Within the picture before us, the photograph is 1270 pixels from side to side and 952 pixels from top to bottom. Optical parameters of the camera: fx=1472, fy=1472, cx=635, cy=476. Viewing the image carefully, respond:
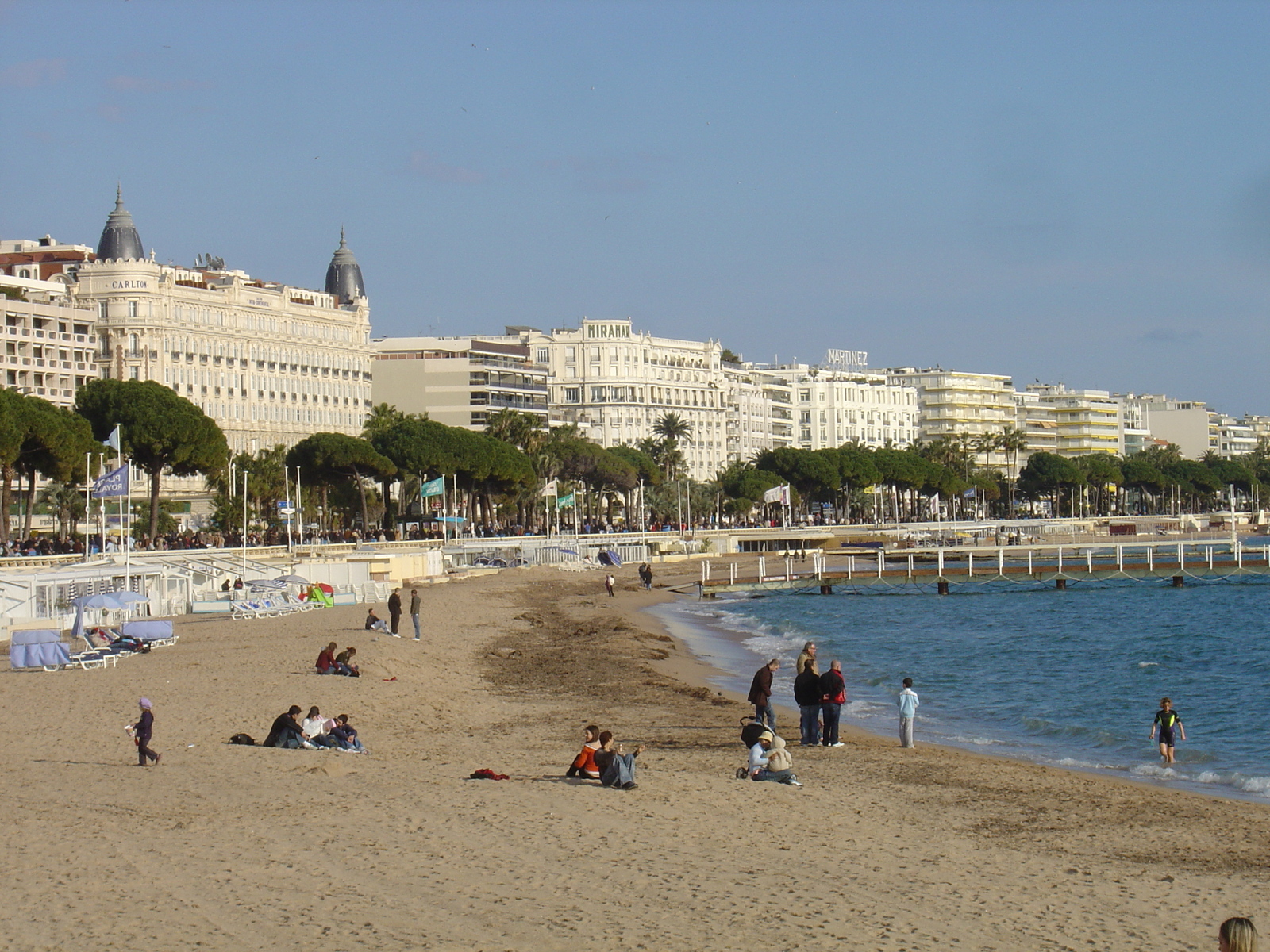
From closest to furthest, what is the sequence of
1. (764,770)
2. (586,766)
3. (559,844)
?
(559,844) → (586,766) → (764,770)

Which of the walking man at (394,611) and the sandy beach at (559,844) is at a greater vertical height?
the walking man at (394,611)

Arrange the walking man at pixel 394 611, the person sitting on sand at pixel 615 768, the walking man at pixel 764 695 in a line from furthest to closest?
the walking man at pixel 394 611 → the walking man at pixel 764 695 → the person sitting on sand at pixel 615 768

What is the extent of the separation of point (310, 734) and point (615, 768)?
5357 millimetres

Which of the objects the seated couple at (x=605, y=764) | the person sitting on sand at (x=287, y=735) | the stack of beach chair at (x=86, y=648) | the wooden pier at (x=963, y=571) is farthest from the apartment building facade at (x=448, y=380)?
the seated couple at (x=605, y=764)

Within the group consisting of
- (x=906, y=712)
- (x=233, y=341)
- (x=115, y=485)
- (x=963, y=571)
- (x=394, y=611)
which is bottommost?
(x=963, y=571)

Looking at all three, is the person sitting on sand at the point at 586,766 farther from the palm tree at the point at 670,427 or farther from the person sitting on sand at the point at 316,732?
the palm tree at the point at 670,427

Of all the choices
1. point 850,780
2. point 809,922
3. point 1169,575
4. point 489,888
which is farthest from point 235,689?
point 1169,575

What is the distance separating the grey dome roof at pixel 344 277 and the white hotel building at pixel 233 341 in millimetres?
13917

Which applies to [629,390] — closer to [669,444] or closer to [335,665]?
[669,444]

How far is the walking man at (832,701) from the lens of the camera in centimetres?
2184

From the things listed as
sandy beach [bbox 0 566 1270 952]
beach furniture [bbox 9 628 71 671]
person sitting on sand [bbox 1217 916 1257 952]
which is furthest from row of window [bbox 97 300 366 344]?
person sitting on sand [bbox 1217 916 1257 952]

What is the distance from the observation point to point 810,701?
2208 cm

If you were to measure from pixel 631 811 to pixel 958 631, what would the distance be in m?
38.1

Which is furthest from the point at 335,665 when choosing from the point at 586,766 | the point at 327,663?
the point at 586,766
